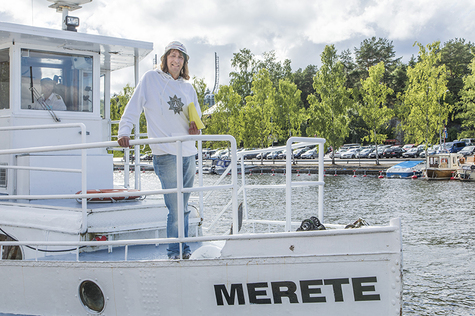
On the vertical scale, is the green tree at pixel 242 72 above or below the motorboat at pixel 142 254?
above

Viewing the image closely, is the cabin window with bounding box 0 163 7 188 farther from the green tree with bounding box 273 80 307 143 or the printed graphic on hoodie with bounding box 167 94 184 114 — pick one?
the green tree with bounding box 273 80 307 143

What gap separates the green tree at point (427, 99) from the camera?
112 ft

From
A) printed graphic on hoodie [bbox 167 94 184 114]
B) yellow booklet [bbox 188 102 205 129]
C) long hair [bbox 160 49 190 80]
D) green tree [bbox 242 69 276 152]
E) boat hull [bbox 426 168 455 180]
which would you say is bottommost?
boat hull [bbox 426 168 455 180]

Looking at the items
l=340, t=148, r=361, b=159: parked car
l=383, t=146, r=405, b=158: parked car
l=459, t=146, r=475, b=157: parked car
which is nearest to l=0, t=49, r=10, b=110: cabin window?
l=459, t=146, r=475, b=157: parked car

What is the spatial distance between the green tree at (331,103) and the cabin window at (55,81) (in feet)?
117

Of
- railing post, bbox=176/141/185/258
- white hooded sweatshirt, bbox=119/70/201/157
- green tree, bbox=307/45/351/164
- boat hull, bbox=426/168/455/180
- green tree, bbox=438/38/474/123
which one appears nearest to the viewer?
railing post, bbox=176/141/185/258

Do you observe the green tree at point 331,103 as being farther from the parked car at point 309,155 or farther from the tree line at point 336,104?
the parked car at point 309,155

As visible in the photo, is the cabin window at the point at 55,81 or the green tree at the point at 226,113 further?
the green tree at the point at 226,113

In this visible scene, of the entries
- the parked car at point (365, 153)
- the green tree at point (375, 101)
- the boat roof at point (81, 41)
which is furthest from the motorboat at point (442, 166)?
the boat roof at point (81, 41)

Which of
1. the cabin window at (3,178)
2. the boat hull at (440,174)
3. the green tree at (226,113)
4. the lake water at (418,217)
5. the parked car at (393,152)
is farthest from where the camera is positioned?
the parked car at (393,152)

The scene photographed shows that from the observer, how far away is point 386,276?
9.55 ft

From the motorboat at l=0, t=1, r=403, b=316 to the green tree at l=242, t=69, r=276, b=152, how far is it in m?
39.0

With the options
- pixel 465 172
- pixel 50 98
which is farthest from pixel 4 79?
pixel 465 172

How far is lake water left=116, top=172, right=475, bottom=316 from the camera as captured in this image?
27.1ft
